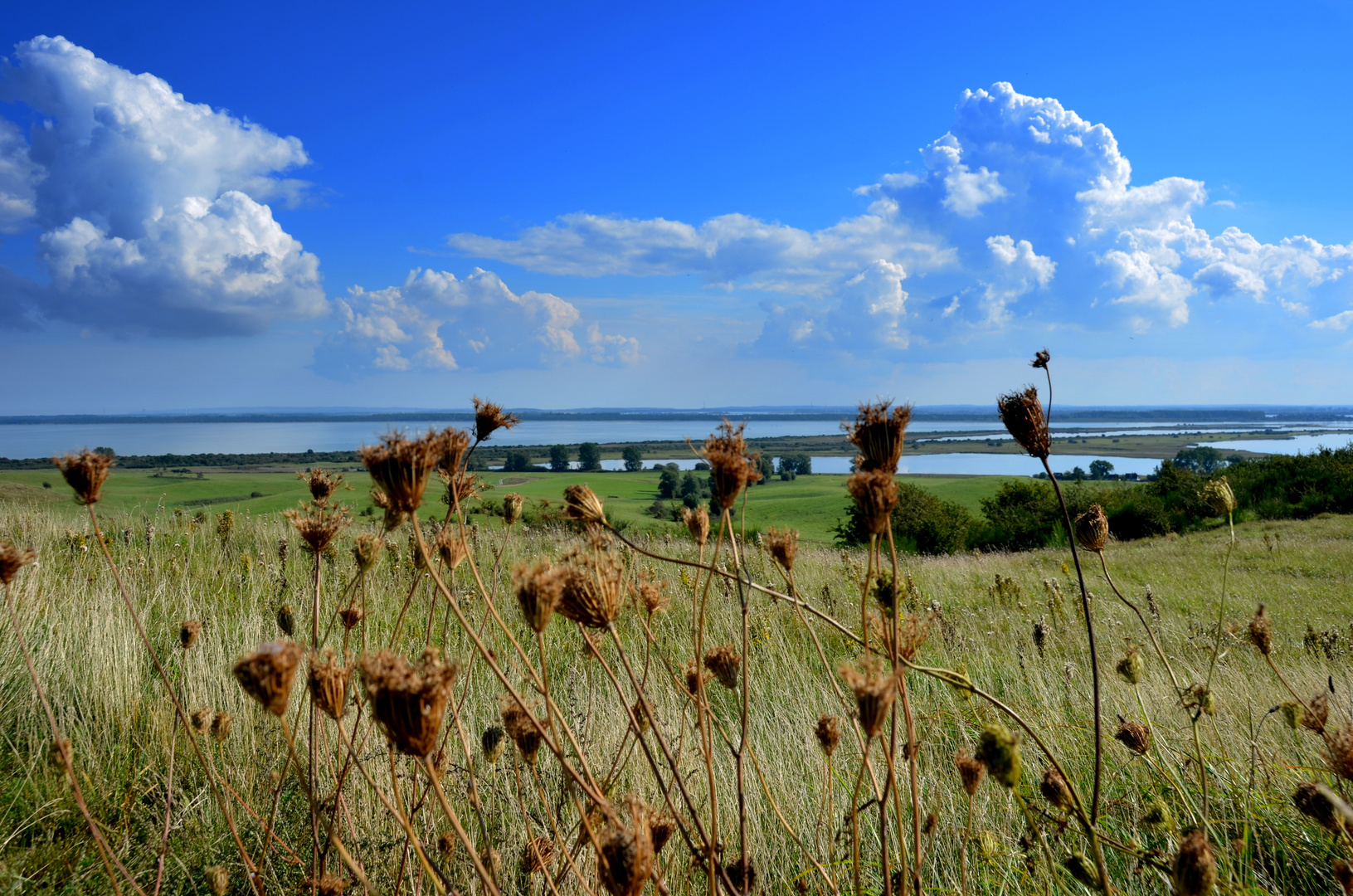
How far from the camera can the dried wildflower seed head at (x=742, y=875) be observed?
1446mm

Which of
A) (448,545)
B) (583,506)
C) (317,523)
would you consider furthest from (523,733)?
(317,523)

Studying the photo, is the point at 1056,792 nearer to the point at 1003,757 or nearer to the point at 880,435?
the point at 1003,757

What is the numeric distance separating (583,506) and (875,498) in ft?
2.45

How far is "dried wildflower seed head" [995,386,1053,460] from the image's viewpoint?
6.24ft

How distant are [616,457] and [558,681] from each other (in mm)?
58823

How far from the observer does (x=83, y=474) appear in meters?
1.97

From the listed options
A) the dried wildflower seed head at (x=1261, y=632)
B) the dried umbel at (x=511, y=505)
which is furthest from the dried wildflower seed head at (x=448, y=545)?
the dried wildflower seed head at (x=1261, y=632)

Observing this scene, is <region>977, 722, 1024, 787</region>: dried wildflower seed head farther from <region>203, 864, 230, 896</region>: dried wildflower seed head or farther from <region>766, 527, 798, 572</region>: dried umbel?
<region>203, 864, 230, 896</region>: dried wildflower seed head

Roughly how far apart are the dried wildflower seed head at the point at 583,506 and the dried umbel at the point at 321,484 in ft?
3.77

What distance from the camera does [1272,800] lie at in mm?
2943

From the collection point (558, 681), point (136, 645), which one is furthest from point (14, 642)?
point (558, 681)

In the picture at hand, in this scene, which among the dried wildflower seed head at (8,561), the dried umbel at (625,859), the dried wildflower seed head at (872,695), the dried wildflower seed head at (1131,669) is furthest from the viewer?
the dried wildflower seed head at (1131,669)

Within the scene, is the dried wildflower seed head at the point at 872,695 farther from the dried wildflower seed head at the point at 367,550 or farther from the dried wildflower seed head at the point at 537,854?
the dried wildflower seed head at the point at 367,550

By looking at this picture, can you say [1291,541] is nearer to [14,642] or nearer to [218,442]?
[14,642]
